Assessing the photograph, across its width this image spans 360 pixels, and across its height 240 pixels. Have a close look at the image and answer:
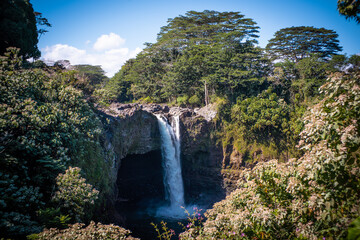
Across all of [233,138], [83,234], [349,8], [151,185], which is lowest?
[151,185]

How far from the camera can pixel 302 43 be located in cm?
2655

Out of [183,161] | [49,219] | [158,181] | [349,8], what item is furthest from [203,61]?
[49,219]

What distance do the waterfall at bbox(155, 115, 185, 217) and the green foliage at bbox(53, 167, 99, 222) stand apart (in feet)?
44.8

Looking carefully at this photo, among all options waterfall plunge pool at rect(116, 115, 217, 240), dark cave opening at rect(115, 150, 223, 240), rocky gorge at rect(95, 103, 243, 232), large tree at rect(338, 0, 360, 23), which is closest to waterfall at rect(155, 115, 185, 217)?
waterfall plunge pool at rect(116, 115, 217, 240)

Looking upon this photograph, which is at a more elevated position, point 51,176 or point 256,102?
point 256,102

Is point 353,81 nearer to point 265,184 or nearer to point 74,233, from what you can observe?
point 265,184

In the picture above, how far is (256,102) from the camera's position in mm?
22125

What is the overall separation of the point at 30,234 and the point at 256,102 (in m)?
21.4

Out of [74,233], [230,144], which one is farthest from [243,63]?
[74,233]

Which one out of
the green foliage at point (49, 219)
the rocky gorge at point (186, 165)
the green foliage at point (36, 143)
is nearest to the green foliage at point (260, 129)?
the rocky gorge at point (186, 165)

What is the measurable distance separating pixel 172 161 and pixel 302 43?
22.7 metres

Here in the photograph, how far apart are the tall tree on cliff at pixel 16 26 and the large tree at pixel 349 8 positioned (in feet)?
61.1

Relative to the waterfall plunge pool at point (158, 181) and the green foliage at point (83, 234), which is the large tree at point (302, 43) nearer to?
the waterfall plunge pool at point (158, 181)

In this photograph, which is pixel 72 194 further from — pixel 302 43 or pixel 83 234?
pixel 302 43
